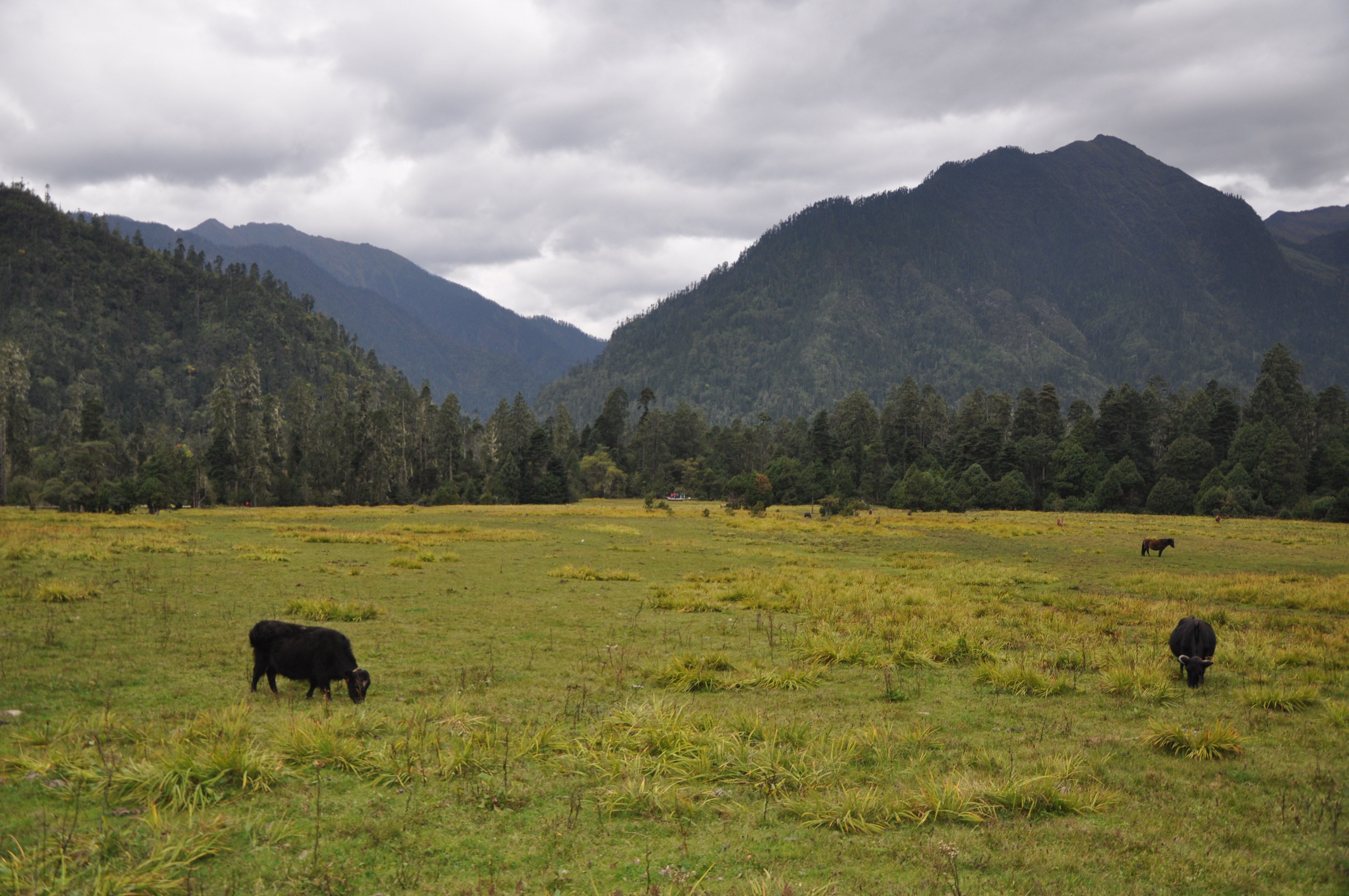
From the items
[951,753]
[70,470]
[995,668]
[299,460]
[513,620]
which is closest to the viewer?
[951,753]

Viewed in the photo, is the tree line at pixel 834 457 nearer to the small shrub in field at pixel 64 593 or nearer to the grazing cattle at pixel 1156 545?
the grazing cattle at pixel 1156 545

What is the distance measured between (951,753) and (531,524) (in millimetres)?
52410

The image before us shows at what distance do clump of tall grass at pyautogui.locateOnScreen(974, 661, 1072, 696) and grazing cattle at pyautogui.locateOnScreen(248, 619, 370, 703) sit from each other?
1113cm

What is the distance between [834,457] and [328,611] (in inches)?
4589

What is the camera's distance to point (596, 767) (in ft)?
26.6

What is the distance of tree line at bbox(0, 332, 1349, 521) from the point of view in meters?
86.8

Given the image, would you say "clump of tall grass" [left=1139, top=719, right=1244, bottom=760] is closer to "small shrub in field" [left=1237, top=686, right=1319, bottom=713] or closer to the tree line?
"small shrub in field" [left=1237, top=686, right=1319, bottom=713]

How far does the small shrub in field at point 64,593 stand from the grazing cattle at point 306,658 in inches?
405

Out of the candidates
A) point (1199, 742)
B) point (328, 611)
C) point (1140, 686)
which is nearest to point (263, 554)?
point (328, 611)

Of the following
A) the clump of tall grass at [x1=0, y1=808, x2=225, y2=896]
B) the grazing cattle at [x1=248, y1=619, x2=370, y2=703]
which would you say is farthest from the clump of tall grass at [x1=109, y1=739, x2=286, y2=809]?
the grazing cattle at [x1=248, y1=619, x2=370, y2=703]

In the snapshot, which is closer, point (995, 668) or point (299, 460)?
point (995, 668)

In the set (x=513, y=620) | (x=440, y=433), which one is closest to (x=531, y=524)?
(x=513, y=620)

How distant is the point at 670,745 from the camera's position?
881 centimetres

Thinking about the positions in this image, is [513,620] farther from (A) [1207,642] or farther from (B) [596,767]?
(A) [1207,642]
